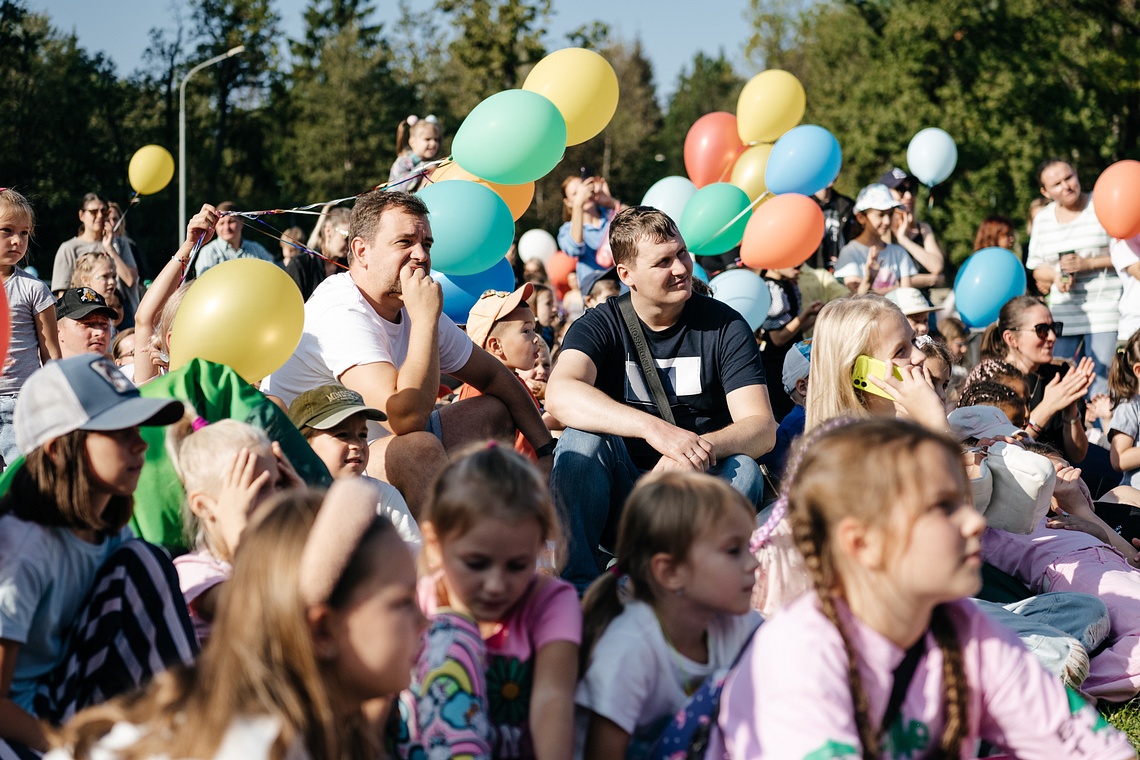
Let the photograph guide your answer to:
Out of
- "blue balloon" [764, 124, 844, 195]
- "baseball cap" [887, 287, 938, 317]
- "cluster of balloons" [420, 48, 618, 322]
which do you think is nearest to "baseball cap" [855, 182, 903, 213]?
"blue balloon" [764, 124, 844, 195]

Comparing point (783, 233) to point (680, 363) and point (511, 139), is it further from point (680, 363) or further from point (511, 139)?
point (680, 363)

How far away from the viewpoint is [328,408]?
138 inches

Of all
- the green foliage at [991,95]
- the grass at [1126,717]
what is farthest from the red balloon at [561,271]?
the green foliage at [991,95]

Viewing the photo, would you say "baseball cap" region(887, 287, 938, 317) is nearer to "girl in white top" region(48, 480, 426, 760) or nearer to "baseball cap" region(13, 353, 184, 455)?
"baseball cap" region(13, 353, 184, 455)

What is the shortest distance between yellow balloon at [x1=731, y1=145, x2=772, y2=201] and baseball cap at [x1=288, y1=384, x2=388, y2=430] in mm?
4763

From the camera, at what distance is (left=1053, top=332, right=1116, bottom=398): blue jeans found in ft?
25.0

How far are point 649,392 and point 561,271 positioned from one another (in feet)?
23.3

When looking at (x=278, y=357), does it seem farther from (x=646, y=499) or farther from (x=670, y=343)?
(x=646, y=499)

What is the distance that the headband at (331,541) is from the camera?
183 centimetres

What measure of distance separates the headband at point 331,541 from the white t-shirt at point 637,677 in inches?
27.2

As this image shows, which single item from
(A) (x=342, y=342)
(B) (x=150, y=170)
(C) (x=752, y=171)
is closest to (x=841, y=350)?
(A) (x=342, y=342)

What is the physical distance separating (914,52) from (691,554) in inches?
1140

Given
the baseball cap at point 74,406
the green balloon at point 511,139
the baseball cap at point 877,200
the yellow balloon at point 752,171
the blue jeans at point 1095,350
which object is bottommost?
the blue jeans at point 1095,350

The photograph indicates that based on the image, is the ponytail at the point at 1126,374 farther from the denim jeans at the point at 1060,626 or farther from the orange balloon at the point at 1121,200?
the denim jeans at the point at 1060,626
